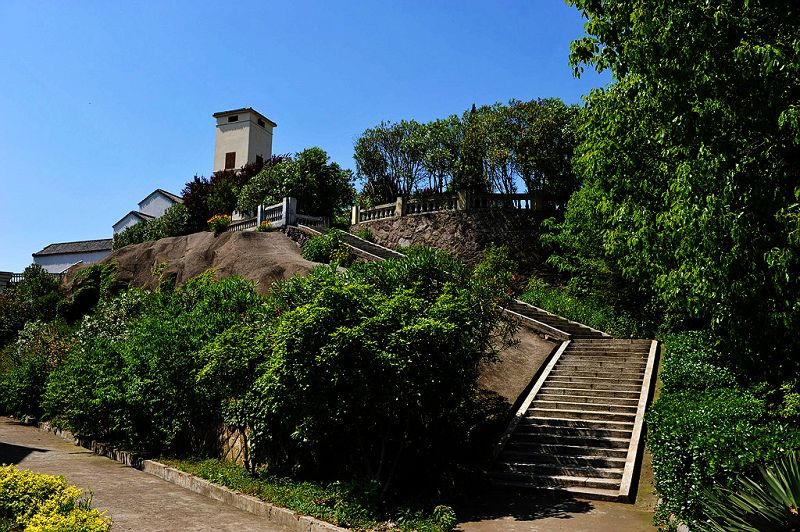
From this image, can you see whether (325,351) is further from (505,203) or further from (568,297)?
(505,203)

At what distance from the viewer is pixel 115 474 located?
11.5 m

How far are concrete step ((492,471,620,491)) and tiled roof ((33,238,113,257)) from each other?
37472mm

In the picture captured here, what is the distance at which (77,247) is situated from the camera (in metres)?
42.9

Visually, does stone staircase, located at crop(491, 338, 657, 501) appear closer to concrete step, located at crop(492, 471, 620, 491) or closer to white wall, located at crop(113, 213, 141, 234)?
concrete step, located at crop(492, 471, 620, 491)

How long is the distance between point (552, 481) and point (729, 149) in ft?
19.5

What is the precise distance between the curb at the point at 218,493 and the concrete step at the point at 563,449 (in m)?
4.60

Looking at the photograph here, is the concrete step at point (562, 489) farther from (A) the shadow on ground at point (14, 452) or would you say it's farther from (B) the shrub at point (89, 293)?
(B) the shrub at point (89, 293)

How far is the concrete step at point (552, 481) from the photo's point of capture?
32.2 feet

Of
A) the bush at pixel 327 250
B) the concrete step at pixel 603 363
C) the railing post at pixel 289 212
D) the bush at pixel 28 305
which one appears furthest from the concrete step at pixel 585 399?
the bush at pixel 28 305

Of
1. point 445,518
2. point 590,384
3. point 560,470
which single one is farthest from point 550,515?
point 590,384

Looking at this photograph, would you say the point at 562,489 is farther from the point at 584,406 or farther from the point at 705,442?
the point at 705,442

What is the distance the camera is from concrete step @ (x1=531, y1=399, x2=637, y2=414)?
40.5 ft

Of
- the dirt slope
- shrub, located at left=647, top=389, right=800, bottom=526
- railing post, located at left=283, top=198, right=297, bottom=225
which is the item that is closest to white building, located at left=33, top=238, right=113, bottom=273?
the dirt slope

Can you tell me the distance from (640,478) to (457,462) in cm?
304
